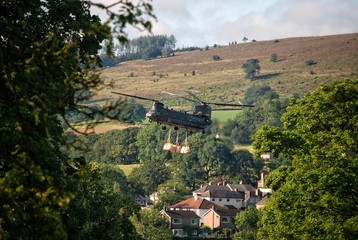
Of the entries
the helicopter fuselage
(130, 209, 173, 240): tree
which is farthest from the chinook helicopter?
(130, 209, 173, 240): tree

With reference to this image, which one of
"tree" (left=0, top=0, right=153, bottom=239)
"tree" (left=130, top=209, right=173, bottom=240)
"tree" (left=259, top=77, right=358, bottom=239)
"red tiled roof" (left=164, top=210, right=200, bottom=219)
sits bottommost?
"red tiled roof" (left=164, top=210, right=200, bottom=219)

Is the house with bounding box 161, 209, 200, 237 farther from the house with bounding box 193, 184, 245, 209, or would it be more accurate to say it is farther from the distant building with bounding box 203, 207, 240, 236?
the house with bounding box 193, 184, 245, 209

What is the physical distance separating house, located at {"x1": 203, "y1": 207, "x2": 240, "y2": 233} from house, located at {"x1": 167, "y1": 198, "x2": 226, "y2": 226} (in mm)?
1767

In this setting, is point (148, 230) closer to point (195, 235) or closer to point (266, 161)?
point (195, 235)

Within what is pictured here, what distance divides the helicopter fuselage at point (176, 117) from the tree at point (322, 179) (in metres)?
11.5

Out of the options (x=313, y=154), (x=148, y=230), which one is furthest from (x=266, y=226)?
(x=148, y=230)

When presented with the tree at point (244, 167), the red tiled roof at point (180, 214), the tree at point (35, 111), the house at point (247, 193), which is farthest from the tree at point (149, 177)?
the tree at point (35, 111)

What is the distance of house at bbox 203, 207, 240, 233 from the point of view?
147 meters

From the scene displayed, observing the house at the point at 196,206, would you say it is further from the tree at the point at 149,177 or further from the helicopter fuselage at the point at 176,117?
the helicopter fuselage at the point at 176,117

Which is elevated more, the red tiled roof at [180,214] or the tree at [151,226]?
the tree at [151,226]

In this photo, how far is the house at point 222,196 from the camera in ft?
544

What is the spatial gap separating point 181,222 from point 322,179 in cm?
11266

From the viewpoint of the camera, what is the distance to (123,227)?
1794 inches

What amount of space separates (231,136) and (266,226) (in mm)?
136286
